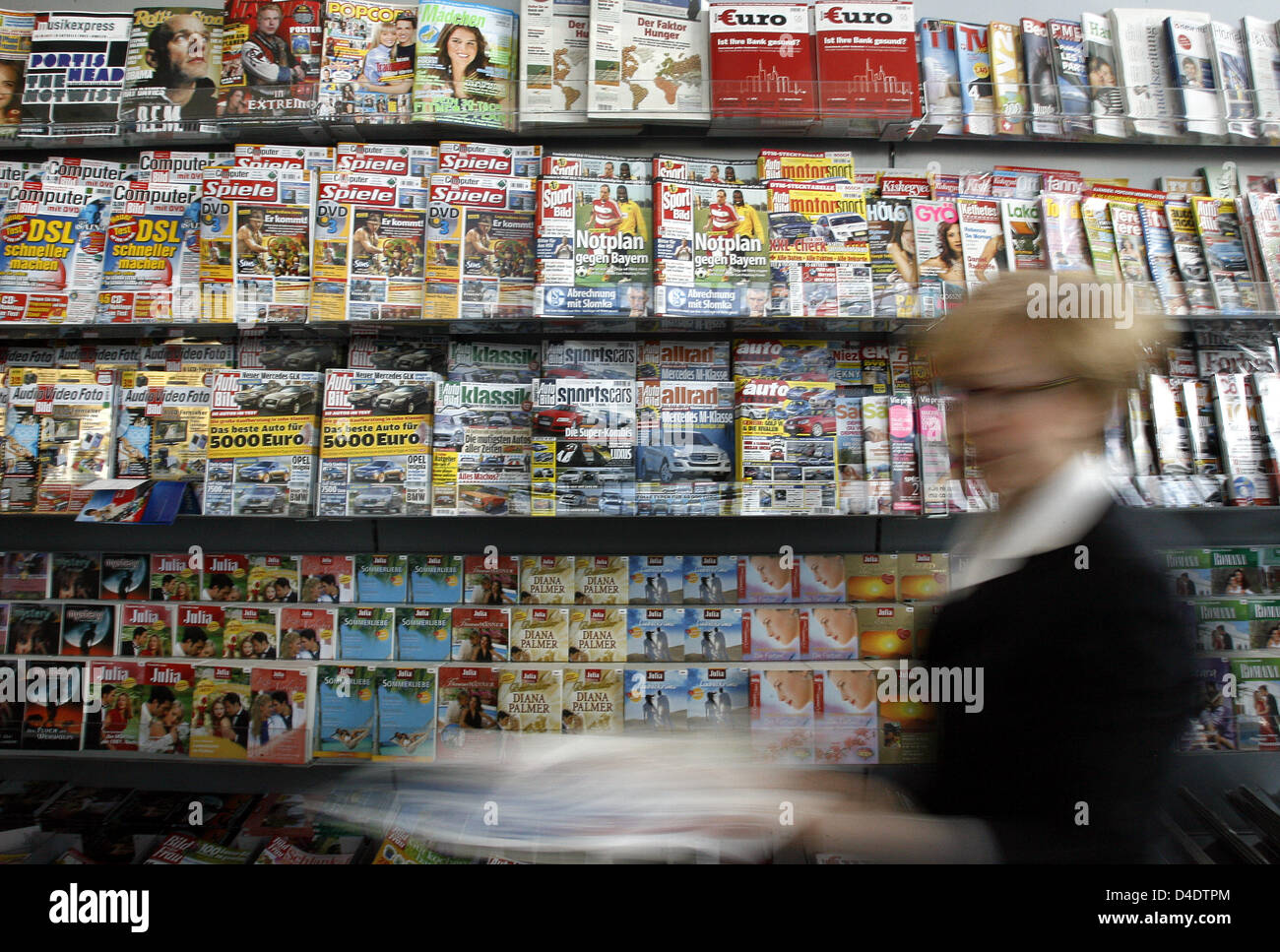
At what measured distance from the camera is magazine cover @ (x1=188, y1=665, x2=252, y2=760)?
6.25 ft

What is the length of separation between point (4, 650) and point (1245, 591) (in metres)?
3.49

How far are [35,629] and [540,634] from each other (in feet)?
4.81

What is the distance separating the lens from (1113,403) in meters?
0.84

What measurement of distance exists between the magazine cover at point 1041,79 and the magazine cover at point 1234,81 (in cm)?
44

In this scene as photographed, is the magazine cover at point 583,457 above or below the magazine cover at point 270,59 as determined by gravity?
below

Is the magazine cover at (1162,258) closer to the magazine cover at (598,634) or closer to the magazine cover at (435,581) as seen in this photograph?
the magazine cover at (598,634)

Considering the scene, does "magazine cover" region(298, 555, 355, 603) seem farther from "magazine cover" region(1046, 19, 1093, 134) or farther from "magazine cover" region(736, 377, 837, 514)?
"magazine cover" region(1046, 19, 1093, 134)

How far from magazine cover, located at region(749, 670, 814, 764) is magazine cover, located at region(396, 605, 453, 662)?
881mm

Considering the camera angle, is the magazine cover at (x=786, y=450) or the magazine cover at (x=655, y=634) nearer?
the magazine cover at (x=786, y=450)

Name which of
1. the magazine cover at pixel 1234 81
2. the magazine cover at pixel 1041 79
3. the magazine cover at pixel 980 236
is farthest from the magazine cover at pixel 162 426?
the magazine cover at pixel 1234 81

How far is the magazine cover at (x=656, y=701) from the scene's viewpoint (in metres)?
1.87

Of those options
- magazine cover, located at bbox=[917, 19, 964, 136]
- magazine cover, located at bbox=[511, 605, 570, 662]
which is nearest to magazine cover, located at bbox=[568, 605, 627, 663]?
magazine cover, located at bbox=[511, 605, 570, 662]
